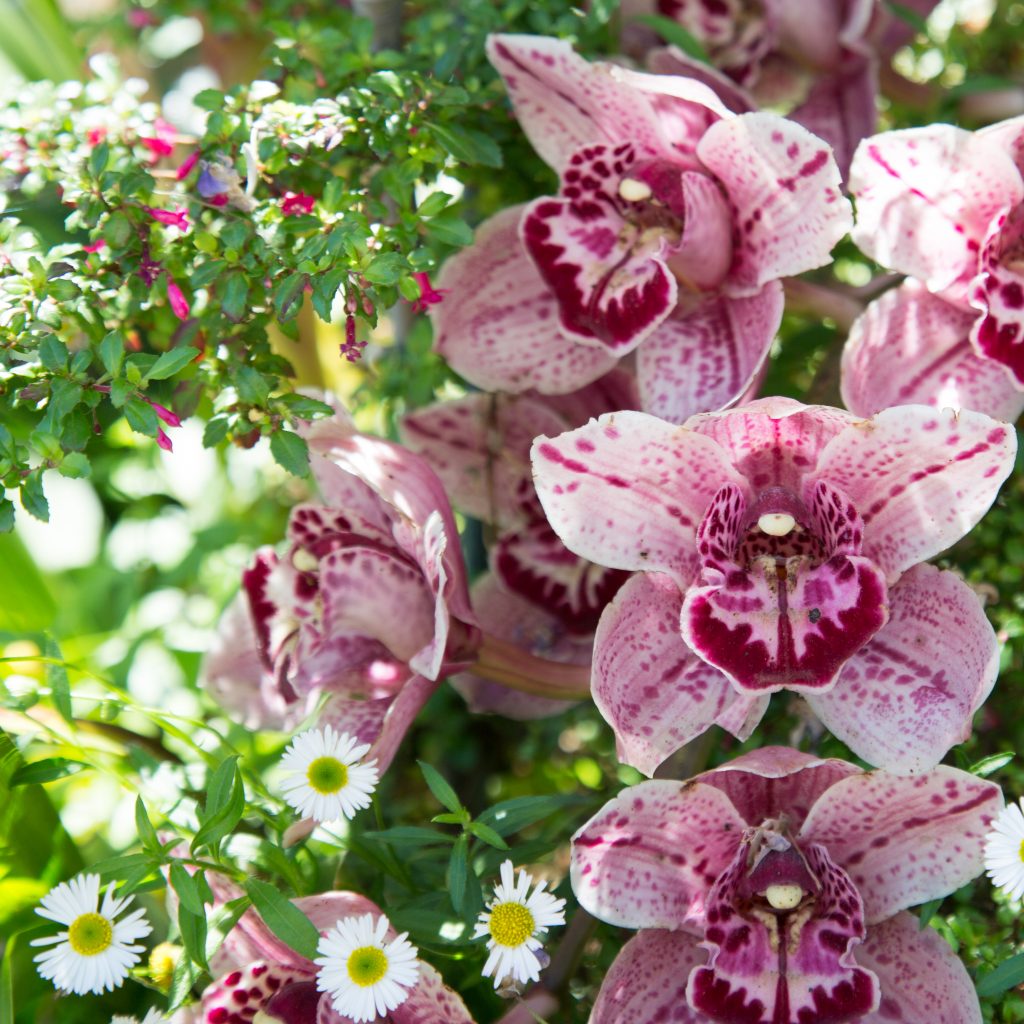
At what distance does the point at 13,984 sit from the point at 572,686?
0.60 meters

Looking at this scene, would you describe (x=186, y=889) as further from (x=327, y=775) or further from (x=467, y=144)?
(x=467, y=144)

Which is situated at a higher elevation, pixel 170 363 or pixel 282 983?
pixel 170 363

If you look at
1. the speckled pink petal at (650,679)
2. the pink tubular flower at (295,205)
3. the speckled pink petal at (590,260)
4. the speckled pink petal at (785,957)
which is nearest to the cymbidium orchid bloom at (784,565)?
the speckled pink petal at (650,679)

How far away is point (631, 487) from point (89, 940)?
0.56 m

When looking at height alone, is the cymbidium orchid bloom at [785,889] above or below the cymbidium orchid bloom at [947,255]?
below

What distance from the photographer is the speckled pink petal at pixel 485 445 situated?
1388mm

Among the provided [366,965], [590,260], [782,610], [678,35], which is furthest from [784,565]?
[678,35]

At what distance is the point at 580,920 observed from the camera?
44.6 inches

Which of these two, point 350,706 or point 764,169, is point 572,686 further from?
point 764,169

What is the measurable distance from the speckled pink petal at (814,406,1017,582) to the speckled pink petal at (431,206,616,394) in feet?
1.12

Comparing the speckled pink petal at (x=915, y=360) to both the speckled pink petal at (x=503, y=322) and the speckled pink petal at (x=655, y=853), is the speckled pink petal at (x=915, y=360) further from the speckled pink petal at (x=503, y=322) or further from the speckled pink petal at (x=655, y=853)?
the speckled pink petal at (x=655, y=853)

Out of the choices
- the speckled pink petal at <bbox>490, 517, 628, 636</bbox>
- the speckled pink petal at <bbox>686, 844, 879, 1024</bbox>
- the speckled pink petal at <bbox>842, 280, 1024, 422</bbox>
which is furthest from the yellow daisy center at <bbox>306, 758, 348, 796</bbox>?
the speckled pink petal at <bbox>842, 280, 1024, 422</bbox>

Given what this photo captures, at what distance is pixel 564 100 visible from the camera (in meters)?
1.25

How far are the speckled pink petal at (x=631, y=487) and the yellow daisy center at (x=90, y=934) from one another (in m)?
0.47
